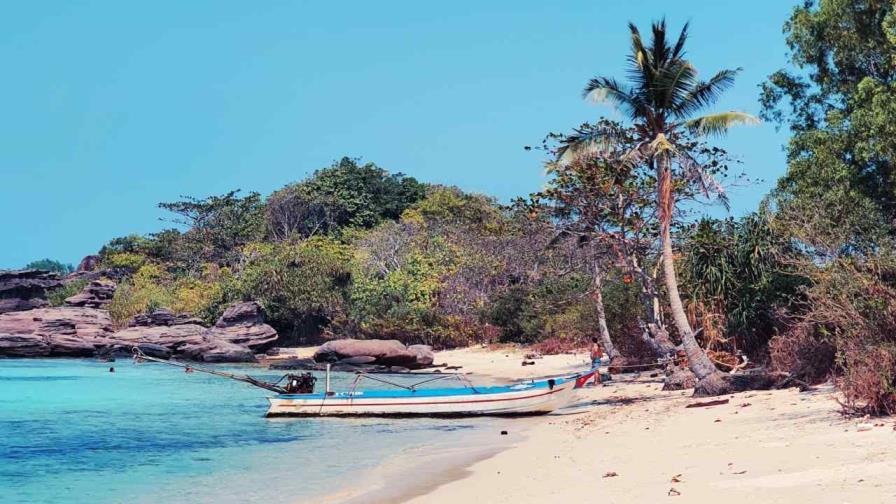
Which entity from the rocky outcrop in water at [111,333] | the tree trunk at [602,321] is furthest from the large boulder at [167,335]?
the tree trunk at [602,321]

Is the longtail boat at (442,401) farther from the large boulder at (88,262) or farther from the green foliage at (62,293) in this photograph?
the large boulder at (88,262)

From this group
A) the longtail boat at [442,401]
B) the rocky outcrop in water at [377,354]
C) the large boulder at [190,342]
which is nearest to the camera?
the longtail boat at [442,401]

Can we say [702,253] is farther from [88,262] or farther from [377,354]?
[88,262]

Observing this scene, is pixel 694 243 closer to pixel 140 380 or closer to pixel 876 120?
pixel 876 120

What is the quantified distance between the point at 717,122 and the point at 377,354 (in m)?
23.7

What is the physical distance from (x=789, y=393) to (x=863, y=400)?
510 cm

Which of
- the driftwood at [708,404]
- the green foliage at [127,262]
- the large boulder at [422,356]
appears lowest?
the driftwood at [708,404]

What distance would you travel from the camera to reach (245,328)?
50.5 m

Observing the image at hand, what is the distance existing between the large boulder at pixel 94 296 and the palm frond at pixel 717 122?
48.0 metres

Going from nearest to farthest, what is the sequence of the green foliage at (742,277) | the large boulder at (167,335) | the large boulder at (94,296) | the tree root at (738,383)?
1. the tree root at (738,383)
2. the green foliage at (742,277)
3. the large boulder at (167,335)
4. the large boulder at (94,296)

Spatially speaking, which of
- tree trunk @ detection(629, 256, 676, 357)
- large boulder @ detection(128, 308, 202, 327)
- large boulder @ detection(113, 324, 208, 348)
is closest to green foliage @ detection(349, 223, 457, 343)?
large boulder @ detection(113, 324, 208, 348)

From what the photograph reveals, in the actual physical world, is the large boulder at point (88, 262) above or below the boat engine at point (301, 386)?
above

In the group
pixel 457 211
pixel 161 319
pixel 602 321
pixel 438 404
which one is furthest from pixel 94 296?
pixel 438 404

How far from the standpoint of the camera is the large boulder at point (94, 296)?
188ft
